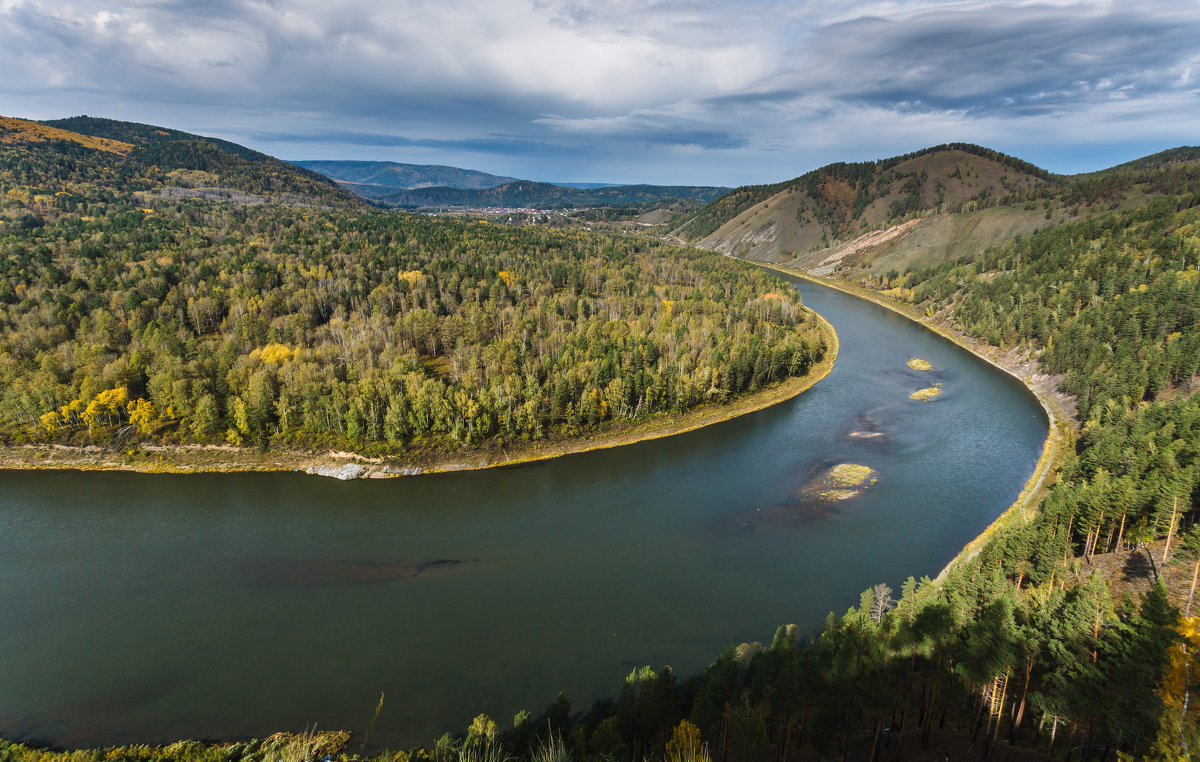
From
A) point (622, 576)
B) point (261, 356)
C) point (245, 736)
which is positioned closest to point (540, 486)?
point (622, 576)

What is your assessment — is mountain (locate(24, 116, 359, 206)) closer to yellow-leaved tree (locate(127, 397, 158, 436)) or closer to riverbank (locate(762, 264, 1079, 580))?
yellow-leaved tree (locate(127, 397, 158, 436))

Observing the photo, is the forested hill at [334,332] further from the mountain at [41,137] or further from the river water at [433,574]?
the mountain at [41,137]

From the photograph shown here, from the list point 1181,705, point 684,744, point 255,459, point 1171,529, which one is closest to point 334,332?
point 255,459

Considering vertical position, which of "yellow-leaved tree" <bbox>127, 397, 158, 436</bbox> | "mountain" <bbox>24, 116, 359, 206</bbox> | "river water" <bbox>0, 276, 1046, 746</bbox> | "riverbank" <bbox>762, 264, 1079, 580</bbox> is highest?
"mountain" <bbox>24, 116, 359, 206</bbox>

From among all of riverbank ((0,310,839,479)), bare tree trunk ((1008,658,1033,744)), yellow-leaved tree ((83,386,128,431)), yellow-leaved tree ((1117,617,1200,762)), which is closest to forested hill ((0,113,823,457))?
yellow-leaved tree ((83,386,128,431))

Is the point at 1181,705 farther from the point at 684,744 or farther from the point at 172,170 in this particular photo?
the point at 172,170

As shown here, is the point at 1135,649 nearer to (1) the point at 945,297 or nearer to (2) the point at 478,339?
(2) the point at 478,339
